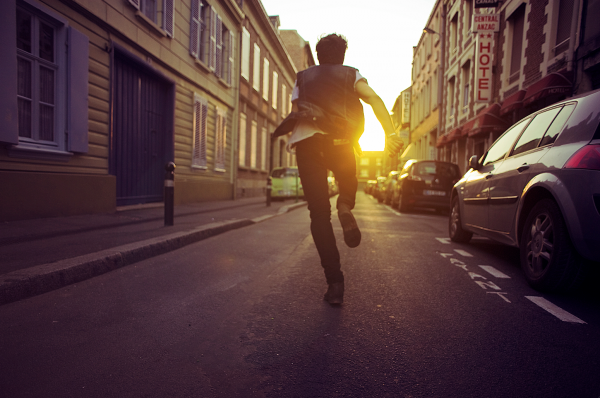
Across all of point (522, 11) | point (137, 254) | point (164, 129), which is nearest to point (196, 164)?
point (164, 129)

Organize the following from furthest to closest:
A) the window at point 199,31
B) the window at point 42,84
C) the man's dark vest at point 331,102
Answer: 1. the window at point 199,31
2. the window at point 42,84
3. the man's dark vest at point 331,102

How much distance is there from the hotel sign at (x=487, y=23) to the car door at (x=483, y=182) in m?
12.1

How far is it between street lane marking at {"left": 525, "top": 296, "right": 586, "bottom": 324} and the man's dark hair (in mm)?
2255

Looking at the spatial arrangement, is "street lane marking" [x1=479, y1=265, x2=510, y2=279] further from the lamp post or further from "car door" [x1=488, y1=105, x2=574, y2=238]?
the lamp post

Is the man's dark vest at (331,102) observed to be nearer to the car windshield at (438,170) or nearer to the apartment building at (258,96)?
the car windshield at (438,170)

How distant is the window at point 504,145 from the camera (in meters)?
4.79

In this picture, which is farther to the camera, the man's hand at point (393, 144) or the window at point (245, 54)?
the window at point (245, 54)

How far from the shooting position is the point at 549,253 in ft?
11.1

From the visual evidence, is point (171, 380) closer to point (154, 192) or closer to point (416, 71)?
point (154, 192)

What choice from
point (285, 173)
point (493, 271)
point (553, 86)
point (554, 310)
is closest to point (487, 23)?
point (553, 86)

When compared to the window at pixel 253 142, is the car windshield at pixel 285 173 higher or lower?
lower

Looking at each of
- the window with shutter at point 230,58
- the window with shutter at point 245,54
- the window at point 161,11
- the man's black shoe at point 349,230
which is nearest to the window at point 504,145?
the man's black shoe at point 349,230

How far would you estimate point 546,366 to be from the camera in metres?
2.02

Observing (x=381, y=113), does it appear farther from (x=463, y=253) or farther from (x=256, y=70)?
(x=256, y=70)
